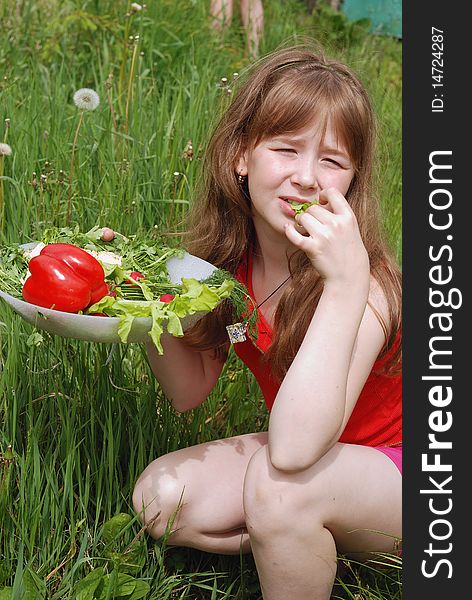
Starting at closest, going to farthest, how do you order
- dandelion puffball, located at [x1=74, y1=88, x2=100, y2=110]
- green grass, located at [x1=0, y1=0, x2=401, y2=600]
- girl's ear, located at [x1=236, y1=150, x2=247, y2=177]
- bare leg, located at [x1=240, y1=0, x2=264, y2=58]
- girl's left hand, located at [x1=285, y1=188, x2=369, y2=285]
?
girl's left hand, located at [x1=285, y1=188, x2=369, y2=285] < green grass, located at [x1=0, y1=0, x2=401, y2=600] < girl's ear, located at [x1=236, y1=150, x2=247, y2=177] < dandelion puffball, located at [x1=74, y1=88, x2=100, y2=110] < bare leg, located at [x1=240, y1=0, x2=264, y2=58]

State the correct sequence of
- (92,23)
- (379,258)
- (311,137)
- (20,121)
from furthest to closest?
(92,23)
(20,121)
(379,258)
(311,137)

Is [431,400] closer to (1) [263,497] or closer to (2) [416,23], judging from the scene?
(1) [263,497]

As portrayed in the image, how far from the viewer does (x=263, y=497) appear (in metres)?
1.97

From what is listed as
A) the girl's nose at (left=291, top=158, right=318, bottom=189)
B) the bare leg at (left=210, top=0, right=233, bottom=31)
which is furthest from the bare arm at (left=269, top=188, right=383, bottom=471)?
the bare leg at (left=210, top=0, right=233, bottom=31)

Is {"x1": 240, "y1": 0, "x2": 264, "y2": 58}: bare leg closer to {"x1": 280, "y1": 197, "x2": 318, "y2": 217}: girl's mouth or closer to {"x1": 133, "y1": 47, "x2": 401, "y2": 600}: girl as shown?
{"x1": 133, "y1": 47, "x2": 401, "y2": 600}: girl

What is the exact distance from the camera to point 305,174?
2064 mm

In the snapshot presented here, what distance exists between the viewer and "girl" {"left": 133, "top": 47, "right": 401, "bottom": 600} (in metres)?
1.91

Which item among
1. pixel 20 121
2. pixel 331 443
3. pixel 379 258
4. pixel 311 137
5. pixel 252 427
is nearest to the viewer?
pixel 331 443

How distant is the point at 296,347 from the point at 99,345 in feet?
1.67

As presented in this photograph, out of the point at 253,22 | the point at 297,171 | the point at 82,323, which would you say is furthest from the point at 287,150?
the point at 253,22

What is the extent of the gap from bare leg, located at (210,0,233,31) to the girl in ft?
7.64

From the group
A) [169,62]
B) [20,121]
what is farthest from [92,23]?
[20,121]

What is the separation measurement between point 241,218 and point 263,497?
732 millimetres

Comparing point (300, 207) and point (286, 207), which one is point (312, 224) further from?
point (286, 207)
